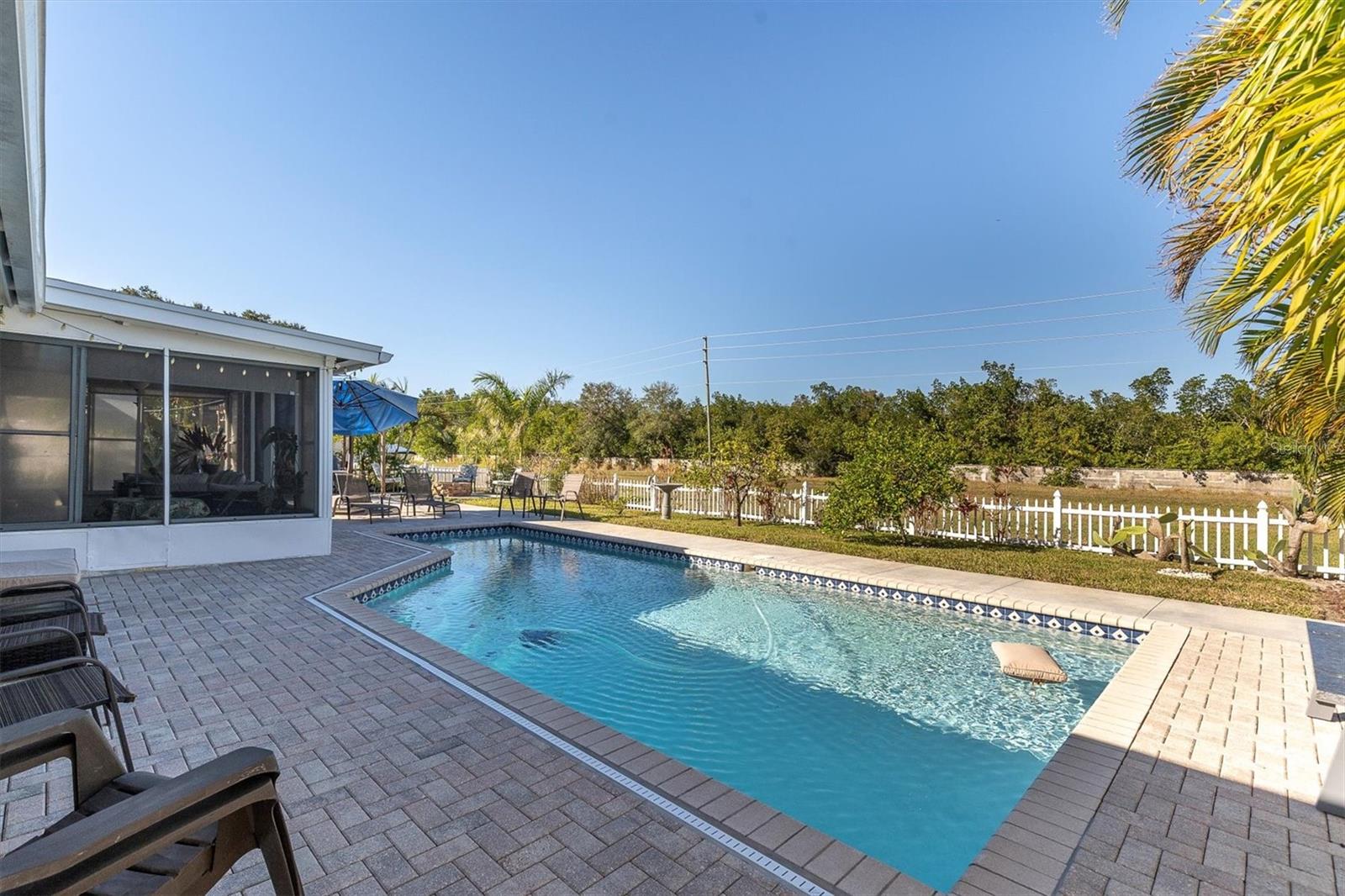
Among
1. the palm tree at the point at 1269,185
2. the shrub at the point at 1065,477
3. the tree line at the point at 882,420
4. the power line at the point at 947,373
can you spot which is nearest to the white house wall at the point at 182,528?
the tree line at the point at 882,420

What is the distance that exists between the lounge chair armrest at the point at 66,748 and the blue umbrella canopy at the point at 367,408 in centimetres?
1018

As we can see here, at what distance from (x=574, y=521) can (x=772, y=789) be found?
952 cm

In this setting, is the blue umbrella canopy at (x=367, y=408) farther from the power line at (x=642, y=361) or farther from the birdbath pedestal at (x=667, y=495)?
the power line at (x=642, y=361)

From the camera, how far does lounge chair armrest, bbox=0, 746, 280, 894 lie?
3.07 ft

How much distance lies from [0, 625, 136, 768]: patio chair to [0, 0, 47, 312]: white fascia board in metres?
1.88

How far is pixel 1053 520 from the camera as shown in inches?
396

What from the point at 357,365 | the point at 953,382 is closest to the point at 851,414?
the point at 953,382

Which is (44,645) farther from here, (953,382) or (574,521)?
(953,382)

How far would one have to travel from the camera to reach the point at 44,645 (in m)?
2.81

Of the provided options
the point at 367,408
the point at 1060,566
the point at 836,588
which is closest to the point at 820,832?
the point at 836,588

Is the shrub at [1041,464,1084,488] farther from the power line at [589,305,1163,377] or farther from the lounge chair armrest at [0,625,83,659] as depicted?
the lounge chair armrest at [0,625,83,659]

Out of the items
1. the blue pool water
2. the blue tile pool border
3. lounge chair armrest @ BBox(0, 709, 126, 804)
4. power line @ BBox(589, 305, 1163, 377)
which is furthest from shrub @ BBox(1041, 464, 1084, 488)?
lounge chair armrest @ BBox(0, 709, 126, 804)

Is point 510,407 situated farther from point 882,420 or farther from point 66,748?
point 66,748

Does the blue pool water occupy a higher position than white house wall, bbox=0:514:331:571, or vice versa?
white house wall, bbox=0:514:331:571
